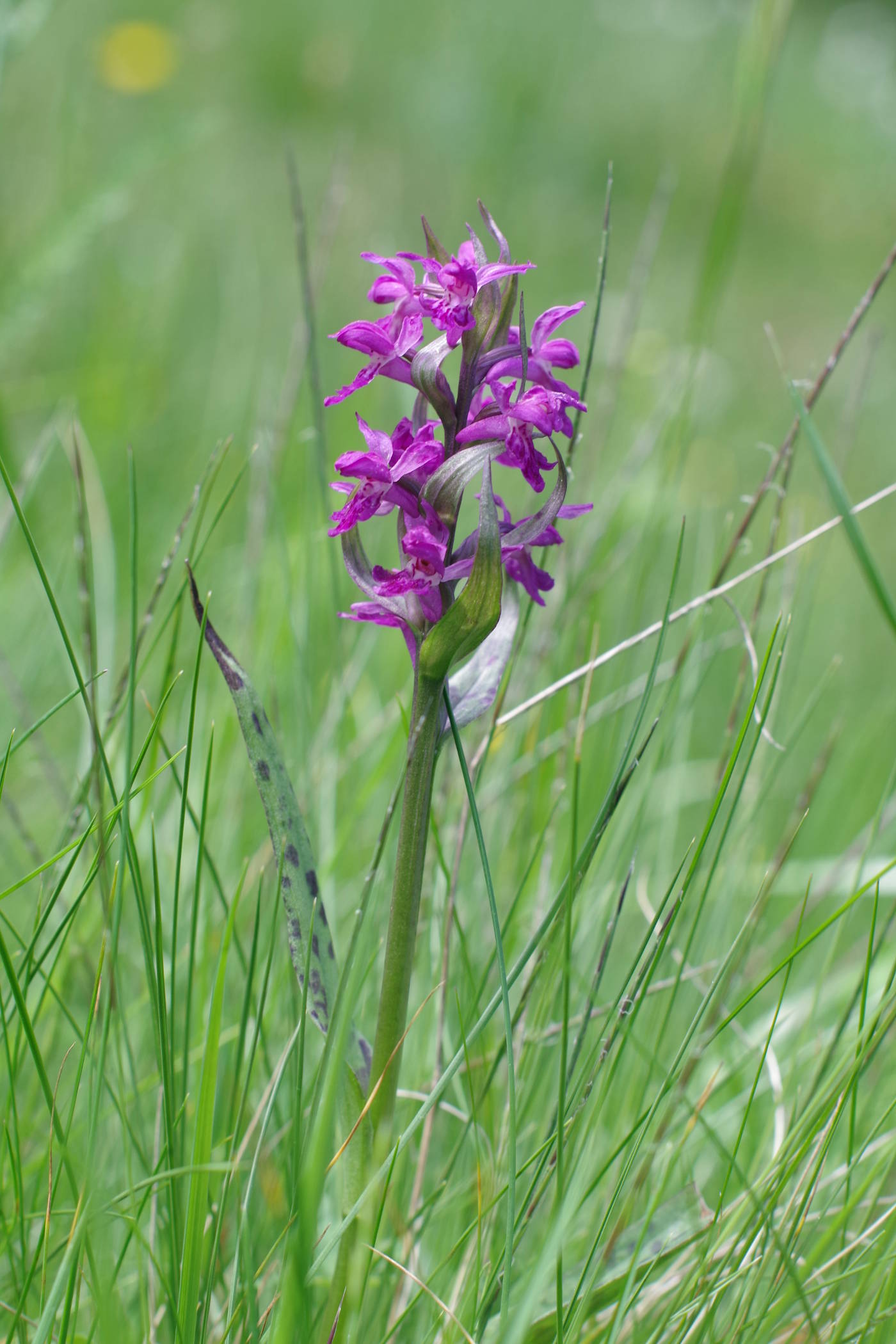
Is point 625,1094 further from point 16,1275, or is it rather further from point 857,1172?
point 16,1275

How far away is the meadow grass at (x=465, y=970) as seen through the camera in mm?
763

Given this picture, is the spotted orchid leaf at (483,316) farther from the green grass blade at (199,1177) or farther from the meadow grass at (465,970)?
the green grass blade at (199,1177)

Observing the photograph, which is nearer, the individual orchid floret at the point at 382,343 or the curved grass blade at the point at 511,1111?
the curved grass blade at the point at 511,1111

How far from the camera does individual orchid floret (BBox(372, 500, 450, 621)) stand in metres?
0.81

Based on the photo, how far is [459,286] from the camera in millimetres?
839

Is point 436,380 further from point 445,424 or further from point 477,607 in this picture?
point 477,607

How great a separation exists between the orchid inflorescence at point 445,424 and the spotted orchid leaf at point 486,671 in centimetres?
7

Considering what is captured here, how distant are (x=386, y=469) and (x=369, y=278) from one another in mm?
3967

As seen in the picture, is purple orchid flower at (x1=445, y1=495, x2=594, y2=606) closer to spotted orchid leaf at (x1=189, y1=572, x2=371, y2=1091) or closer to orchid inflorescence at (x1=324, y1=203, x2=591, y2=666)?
orchid inflorescence at (x1=324, y1=203, x2=591, y2=666)

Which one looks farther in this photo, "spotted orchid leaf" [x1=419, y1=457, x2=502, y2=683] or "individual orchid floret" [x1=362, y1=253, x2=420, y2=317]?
"individual orchid floret" [x1=362, y1=253, x2=420, y2=317]

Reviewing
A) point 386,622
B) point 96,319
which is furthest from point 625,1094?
point 96,319

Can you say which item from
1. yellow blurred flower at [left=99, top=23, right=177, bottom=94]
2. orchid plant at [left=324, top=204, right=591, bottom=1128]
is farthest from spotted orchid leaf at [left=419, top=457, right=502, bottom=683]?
yellow blurred flower at [left=99, top=23, right=177, bottom=94]

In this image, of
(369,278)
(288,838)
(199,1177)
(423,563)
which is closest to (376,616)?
(423,563)

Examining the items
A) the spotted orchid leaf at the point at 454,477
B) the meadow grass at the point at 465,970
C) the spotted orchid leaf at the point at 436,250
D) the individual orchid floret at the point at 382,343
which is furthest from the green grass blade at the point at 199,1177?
the spotted orchid leaf at the point at 436,250
